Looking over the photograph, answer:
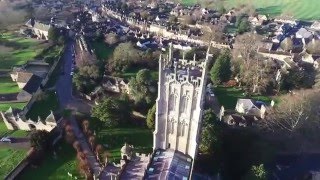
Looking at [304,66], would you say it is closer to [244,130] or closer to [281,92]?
[281,92]

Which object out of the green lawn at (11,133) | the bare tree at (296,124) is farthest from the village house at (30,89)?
the bare tree at (296,124)

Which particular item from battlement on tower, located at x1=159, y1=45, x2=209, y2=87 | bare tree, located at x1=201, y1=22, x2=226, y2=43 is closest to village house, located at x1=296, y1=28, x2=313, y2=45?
bare tree, located at x1=201, y1=22, x2=226, y2=43

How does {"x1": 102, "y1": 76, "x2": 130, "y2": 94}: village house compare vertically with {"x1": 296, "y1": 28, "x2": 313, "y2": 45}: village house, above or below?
below

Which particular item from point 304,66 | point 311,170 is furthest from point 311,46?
point 311,170

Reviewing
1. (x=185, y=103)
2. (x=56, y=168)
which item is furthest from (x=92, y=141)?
(x=185, y=103)

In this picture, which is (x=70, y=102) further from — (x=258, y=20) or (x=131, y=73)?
(x=258, y=20)

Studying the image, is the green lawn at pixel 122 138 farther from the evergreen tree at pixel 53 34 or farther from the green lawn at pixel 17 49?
the evergreen tree at pixel 53 34

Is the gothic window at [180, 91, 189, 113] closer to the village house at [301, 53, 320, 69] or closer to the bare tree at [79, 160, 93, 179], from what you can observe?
the bare tree at [79, 160, 93, 179]
